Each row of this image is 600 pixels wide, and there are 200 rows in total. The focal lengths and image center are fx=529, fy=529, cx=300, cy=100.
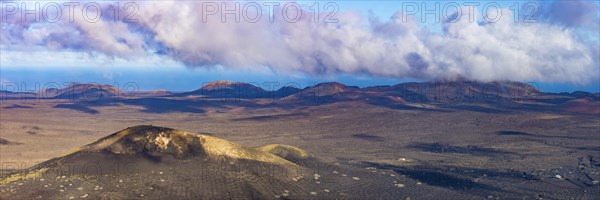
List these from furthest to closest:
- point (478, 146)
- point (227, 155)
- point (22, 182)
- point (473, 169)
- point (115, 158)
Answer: point (478, 146)
point (473, 169)
point (227, 155)
point (115, 158)
point (22, 182)

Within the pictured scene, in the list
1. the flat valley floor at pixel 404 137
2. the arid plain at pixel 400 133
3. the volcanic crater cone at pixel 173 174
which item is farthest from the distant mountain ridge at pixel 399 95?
the volcanic crater cone at pixel 173 174

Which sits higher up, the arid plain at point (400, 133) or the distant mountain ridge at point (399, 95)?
the distant mountain ridge at point (399, 95)

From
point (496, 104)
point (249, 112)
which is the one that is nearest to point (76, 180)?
point (249, 112)

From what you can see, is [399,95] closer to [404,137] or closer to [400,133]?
[400,133]

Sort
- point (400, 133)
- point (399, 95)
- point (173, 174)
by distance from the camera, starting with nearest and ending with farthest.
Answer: point (173, 174)
point (400, 133)
point (399, 95)

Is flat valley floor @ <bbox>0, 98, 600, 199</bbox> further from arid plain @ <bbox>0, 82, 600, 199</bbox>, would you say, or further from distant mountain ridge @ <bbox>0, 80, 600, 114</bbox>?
distant mountain ridge @ <bbox>0, 80, 600, 114</bbox>

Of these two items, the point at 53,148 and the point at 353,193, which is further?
the point at 53,148

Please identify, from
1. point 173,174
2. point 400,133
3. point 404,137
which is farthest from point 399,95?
point 173,174

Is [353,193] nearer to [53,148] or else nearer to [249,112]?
[53,148]

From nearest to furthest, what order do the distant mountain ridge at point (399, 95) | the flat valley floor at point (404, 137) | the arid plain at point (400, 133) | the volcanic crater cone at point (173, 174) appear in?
the volcanic crater cone at point (173, 174) < the arid plain at point (400, 133) < the flat valley floor at point (404, 137) < the distant mountain ridge at point (399, 95)

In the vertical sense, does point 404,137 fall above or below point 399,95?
below

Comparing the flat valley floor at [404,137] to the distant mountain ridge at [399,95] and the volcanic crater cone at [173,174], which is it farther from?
the distant mountain ridge at [399,95]
